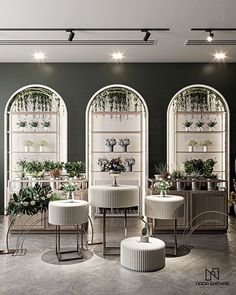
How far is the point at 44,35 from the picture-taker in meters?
5.55

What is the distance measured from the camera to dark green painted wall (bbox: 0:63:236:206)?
7.14 m

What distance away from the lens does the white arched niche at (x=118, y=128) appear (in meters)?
7.22

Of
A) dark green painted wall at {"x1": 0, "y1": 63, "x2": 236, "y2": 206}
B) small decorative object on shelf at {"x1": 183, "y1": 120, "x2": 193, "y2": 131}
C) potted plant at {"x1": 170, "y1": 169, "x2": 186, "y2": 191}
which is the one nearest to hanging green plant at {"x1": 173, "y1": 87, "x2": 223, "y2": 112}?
dark green painted wall at {"x1": 0, "y1": 63, "x2": 236, "y2": 206}

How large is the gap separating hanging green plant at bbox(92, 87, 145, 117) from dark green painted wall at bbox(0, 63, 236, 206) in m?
0.19

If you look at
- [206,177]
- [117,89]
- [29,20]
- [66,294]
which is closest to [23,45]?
[29,20]

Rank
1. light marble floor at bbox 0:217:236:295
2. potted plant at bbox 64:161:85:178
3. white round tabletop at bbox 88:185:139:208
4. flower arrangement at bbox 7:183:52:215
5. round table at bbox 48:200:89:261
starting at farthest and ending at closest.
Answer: potted plant at bbox 64:161:85:178
flower arrangement at bbox 7:183:52:215
white round tabletop at bbox 88:185:139:208
round table at bbox 48:200:89:261
light marble floor at bbox 0:217:236:295

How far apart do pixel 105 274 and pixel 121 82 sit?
450 cm

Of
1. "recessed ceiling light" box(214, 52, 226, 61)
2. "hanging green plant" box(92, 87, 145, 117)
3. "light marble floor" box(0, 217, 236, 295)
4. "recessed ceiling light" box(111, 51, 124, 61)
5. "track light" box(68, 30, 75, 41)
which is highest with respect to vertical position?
"recessed ceiling light" box(214, 52, 226, 61)

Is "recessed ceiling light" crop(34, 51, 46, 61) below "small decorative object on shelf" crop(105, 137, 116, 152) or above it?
above

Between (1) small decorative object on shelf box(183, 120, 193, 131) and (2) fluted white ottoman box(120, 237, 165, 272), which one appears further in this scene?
(1) small decorative object on shelf box(183, 120, 193, 131)

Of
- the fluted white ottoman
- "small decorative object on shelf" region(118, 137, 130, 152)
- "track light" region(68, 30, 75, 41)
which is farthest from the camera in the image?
"small decorative object on shelf" region(118, 137, 130, 152)

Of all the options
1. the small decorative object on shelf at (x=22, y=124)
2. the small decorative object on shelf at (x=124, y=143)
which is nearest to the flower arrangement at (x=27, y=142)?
the small decorative object on shelf at (x=22, y=124)

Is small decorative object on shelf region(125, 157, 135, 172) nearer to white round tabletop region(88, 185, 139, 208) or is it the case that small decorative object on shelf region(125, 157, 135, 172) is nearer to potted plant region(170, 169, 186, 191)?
potted plant region(170, 169, 186, 191)

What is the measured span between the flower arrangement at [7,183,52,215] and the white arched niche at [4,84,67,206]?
2440mm
